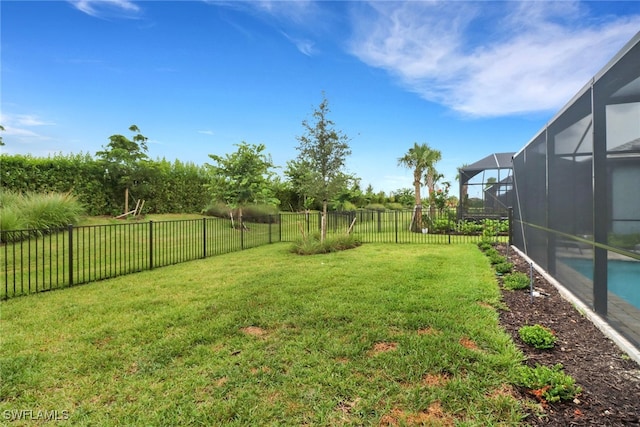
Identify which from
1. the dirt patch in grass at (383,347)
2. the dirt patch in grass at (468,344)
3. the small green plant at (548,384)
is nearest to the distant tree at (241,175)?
the dirt patch in grass at (383,347)

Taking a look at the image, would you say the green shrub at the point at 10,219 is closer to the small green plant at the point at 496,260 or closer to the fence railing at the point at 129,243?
the fence railing at the point at 129,243

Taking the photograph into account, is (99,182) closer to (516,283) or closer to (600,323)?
(516,283)

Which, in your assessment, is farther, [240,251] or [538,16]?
[240,251]

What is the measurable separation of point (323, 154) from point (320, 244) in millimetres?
2907

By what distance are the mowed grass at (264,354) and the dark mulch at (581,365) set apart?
219 mm

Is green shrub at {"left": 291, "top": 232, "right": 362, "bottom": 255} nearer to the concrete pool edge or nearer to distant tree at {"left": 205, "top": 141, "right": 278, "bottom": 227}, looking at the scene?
distant tree at {"left": 205, "top": 141, "right": 278, "bottom": 227}

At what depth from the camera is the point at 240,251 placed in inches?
372

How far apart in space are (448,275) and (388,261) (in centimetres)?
170

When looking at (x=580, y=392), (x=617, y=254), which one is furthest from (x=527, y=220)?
(x=580, y=392)

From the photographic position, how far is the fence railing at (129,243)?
5.33 metres

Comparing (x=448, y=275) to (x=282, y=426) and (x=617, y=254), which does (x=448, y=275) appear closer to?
(x=617, y=254)

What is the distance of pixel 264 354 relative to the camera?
2.73m

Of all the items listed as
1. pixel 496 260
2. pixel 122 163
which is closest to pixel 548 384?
pixel 496 260

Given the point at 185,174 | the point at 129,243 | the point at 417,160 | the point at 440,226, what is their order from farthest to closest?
the point at 417,160 → the point at 185,174 → the point at 440,226 → the point at 129,243
